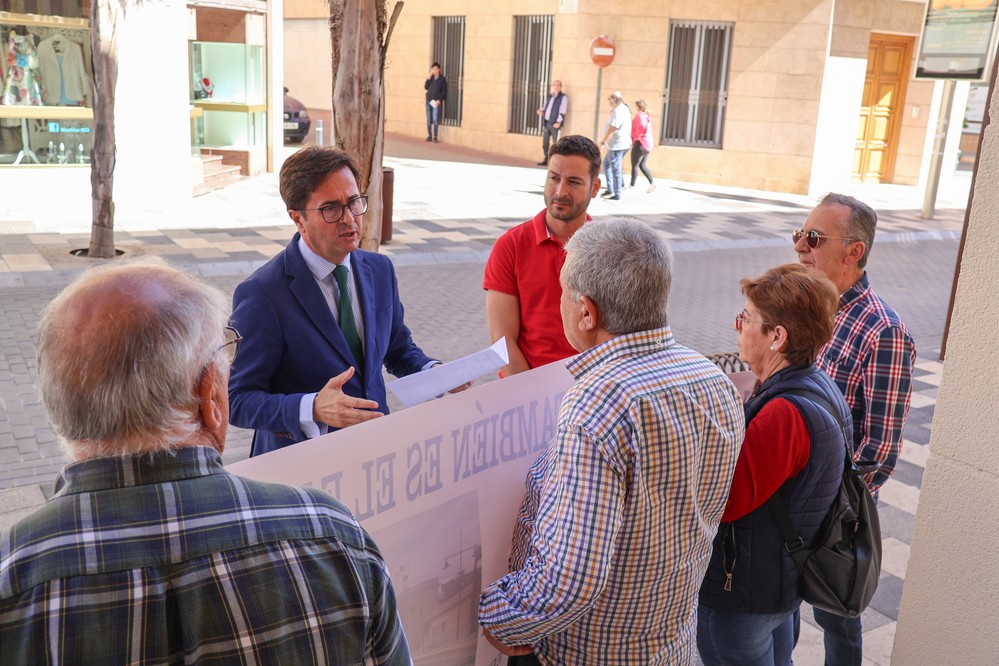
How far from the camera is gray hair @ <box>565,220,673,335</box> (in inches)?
85.5

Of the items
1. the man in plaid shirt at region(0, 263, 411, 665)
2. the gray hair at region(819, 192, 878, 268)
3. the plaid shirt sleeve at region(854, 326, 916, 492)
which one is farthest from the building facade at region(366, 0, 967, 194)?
A: the man in plaid shirt at region(0, 263, 411, 665)

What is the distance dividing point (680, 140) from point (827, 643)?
20.1 m

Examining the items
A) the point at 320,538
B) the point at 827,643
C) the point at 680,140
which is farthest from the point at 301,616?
the point at 680,140

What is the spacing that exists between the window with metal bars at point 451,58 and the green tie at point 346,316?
24.3m

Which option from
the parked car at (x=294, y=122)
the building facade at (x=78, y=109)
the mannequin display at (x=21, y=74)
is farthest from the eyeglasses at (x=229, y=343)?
the parked car at (x=294, y=122)

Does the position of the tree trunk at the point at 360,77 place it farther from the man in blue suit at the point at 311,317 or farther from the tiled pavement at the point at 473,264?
the man in blue suit at the point at 311,317

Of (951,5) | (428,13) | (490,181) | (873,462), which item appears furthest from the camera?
(428,13)

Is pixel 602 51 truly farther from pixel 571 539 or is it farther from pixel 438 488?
pixel 571 539

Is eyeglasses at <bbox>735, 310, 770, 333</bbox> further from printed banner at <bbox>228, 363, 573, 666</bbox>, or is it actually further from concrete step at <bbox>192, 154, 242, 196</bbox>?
concrete step at <bbox>192, 154, 242, 196</bbox>

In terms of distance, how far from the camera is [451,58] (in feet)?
87.9

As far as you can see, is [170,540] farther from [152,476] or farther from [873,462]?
[873,462]

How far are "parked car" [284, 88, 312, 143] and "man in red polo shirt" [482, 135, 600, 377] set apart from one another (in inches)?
795

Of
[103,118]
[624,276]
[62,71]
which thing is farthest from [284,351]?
[62,71]

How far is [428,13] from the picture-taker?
2694cm
